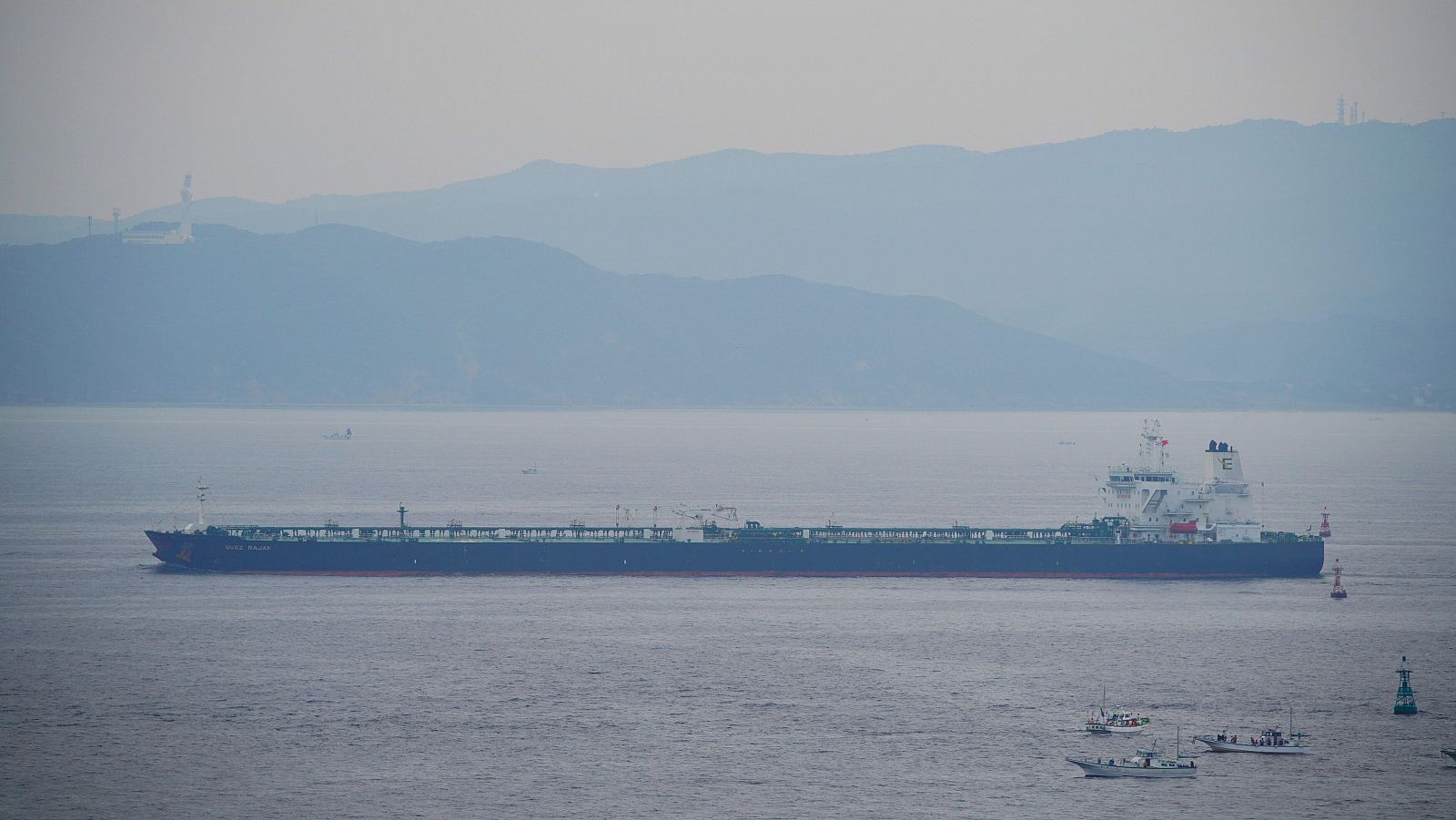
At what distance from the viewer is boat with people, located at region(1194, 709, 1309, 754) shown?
48719 mm

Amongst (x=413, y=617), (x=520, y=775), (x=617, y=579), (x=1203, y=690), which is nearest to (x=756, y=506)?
(x=617, y=579)

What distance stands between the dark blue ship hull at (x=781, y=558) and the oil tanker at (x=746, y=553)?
0.05 m

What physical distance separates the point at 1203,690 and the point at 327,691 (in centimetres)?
3042

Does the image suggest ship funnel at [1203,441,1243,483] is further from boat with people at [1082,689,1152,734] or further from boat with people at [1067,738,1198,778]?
boat with people at [1067,738,1198,778]

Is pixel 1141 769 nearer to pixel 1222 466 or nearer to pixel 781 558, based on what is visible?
pixel 781 558

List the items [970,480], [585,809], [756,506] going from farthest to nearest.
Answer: [970,480] → [756,506] → [585,809]

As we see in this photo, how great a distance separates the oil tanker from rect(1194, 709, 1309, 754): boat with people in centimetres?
3431

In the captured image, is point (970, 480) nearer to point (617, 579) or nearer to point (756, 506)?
point (756, 506)

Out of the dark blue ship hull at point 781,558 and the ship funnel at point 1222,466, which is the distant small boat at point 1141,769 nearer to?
the dark blue ship hull at point 781,558

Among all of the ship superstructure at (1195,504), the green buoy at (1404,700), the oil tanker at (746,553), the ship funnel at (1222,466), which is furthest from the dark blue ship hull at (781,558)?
the green buoy at (1404,700)

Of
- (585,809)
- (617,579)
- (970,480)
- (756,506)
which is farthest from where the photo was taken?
(970,480)

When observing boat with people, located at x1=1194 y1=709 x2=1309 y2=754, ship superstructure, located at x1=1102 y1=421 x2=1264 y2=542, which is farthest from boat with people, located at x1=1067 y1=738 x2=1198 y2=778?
ship superstructure, located at x1=1102 y1=421 x2=1264 y2=542

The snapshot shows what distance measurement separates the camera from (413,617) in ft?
231

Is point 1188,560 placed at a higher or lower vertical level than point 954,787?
higher
